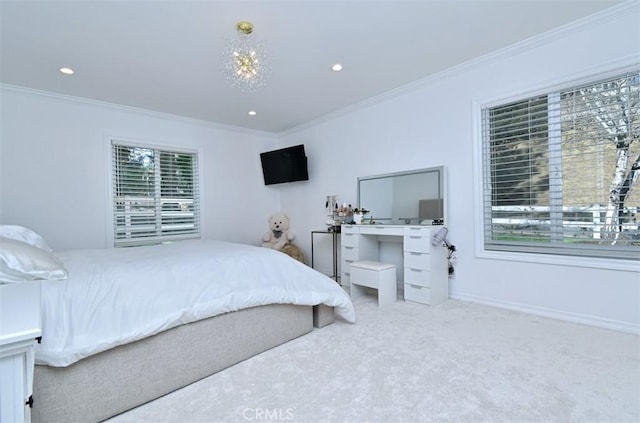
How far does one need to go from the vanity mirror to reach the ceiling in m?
1.10

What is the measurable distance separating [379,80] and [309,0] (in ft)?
4.90

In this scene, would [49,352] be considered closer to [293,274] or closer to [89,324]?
[89,324]

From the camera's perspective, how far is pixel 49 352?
1.27 meters

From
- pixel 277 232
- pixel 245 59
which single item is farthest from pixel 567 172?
pixel 277 232

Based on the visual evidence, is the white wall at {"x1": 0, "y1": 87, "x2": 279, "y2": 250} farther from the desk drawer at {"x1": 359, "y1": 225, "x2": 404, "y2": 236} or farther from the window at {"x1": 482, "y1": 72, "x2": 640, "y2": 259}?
the window at {"x1": 482, "y1": 72, "x2": 640, "y2": 259}

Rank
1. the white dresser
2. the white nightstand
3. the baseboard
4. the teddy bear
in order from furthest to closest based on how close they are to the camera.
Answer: the teddy bear < the white dresser < the baseboard < the white nightstand

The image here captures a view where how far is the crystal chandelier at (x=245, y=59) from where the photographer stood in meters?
2.28

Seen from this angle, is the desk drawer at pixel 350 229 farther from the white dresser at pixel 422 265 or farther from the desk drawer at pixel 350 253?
the white dresser at pixel 422 265

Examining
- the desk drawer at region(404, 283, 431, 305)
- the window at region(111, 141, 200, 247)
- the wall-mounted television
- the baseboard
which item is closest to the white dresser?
the desk drawer at region(404, 283, 431, 305)

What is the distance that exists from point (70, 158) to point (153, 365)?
3205mm

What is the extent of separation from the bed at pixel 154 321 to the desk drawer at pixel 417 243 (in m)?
1.17

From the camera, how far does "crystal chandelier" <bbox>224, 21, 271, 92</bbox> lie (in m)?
2.28

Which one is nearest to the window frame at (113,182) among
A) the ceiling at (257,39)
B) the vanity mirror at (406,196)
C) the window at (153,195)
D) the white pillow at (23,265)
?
the window at (153,195)

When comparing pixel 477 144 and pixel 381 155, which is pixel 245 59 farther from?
pixel 477 144
